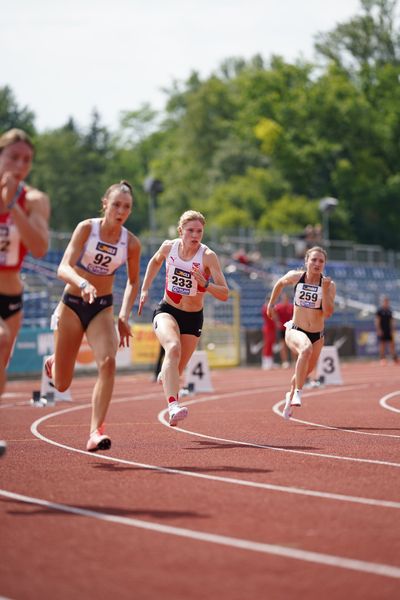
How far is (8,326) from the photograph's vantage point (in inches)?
297

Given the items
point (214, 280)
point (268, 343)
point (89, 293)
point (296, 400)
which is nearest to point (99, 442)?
point (89, 293)

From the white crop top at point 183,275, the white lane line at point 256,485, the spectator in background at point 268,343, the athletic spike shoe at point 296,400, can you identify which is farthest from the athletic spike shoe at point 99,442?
the spectator in background at point 268,343

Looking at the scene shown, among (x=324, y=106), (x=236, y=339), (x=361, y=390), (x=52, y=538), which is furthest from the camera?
(x=324, y=106)

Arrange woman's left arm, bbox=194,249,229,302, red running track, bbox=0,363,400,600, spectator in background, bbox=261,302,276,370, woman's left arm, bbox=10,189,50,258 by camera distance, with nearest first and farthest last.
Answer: red running track, bbox=0,363,400,600 → woman's left arm, bbox=10,189,50,258 → woman's left arm, bbox=194,249,229,302 → spectator in background, bbox=261,302,276,370

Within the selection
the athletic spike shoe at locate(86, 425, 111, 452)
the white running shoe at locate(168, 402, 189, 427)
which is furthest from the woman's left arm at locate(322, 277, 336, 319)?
the athletic spike shoe at locate(86, 425, 111, 452)

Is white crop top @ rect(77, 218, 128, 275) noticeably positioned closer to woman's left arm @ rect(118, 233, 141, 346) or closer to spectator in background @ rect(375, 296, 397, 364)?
woman's left arm @ rect(118, 233, 141, 346)

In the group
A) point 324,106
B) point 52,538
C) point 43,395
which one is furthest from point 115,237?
point 324,106

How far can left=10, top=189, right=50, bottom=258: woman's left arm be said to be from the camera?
714cm

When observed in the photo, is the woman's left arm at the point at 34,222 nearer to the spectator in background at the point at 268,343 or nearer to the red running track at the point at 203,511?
the red running track at the point at 203,511

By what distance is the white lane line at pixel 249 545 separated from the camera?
5.16 m

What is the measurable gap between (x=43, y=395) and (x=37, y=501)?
1015cm

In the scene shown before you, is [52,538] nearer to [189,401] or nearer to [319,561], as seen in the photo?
[319,561]

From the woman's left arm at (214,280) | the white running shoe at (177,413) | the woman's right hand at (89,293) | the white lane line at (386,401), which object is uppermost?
the woman's left arm at (214,280)

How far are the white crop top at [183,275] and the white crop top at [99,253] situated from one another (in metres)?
2.24
